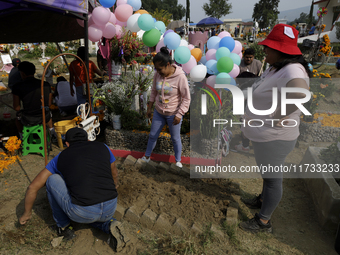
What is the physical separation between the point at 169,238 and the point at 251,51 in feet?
13.0

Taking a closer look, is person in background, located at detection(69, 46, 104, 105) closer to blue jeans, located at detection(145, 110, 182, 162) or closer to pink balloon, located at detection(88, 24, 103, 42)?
pink balloon, located at detection(88, 24, 103, 42)

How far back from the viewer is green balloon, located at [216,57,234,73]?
387 centimetres

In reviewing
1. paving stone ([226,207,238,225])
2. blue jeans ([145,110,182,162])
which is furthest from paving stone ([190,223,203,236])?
blue jeans ([145,110,182,162])

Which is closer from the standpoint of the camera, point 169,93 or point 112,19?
point 169,93

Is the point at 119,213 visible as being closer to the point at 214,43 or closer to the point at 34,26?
the point at 214,43

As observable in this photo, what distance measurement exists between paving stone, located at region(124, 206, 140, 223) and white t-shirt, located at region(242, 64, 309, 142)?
1.48 metres

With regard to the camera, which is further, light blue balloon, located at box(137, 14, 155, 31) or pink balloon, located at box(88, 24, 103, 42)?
pink balloon, located at box(88, 24, 103, 42)

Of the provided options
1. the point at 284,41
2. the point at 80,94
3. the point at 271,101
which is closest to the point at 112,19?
the point at 80,94

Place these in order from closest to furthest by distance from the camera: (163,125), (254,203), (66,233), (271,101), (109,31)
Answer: (271,101) → (66,233) → (254,203) → (163,125) → (109,31)

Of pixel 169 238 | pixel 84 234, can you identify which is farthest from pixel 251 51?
pixel 84 234

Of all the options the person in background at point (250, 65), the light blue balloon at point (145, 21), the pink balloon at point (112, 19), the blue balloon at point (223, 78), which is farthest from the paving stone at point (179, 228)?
the pink balloon at point (112, 19)

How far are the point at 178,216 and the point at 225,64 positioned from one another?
260 cm

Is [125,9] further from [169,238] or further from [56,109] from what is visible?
[169,238]

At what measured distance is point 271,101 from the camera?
2.11 m
